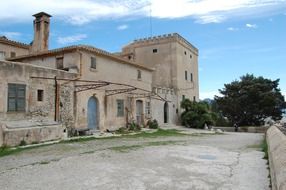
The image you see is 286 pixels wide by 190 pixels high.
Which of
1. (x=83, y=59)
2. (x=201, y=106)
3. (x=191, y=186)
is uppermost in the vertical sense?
(x=83, y=59)

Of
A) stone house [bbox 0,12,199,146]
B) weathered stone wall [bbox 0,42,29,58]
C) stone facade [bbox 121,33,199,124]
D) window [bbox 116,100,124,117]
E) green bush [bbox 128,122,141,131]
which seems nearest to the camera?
stone house [bbox 0,12,199,146]

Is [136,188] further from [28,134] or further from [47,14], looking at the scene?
[47,14]

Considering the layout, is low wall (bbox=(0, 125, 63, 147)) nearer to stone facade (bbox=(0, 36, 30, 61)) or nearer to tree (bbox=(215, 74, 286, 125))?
stone facade (bbox=(0, 36, 30, 61))

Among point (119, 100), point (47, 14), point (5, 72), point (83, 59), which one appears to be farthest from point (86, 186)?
point (47, 14)

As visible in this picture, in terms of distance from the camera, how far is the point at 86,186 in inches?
248

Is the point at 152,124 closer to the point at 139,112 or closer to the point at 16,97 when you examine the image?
the point at 139,112

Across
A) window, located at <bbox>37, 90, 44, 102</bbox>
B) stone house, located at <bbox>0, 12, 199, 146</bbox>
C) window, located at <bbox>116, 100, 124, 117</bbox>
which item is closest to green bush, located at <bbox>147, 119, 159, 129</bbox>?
stone house, located at <bbox>0, 12, 199, 146</bbox>

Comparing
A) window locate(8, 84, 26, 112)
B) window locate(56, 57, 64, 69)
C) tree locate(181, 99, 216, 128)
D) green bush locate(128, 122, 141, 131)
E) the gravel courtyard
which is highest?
window locate(56, 57, 64, 69)

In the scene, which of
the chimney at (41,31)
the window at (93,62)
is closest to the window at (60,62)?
the window at (93,62)

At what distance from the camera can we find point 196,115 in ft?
99.8

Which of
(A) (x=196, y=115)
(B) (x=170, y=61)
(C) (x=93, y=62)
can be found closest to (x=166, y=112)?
(A) (x=196, y=115)

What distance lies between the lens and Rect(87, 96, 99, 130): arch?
20.0 metres

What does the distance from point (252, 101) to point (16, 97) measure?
31010 mm

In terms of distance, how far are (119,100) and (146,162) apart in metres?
14.1
